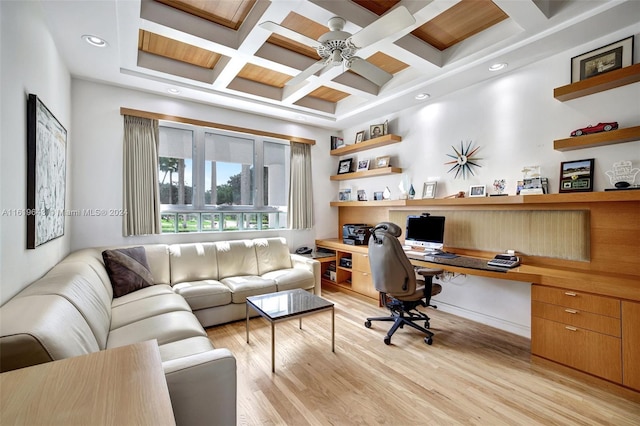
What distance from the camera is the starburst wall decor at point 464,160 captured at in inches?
130

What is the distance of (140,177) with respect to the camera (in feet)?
11.1

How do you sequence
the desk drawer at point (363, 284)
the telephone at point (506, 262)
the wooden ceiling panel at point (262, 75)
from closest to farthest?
the telephone at point (506, 262) < the wooden ceiling panel at point (262, 75) < the desk drawer at point (363, 284)

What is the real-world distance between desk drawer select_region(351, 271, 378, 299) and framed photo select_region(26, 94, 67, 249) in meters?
3.31

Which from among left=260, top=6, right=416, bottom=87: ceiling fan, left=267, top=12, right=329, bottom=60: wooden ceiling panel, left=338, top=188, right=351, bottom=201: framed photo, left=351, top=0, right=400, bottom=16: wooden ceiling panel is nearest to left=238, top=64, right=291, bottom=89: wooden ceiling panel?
left=267, top=12, right=329, bottom=60: wooden ceiling panel

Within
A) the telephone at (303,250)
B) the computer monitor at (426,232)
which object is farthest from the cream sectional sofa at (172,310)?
the computer monitor at (426,232)

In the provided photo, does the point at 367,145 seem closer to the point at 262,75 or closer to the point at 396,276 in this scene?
the point at 262,75

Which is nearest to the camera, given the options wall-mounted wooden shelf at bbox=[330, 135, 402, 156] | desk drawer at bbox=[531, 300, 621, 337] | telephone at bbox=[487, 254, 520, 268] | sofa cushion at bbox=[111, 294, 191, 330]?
desk drawer at bbox=[531, 300, 621, 337]

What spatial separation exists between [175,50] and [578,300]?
419 cm

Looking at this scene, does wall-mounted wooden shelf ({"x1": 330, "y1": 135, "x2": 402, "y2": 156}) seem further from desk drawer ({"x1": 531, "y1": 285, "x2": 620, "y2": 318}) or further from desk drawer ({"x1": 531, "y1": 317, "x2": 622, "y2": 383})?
desk drawer ({"x1": 531, "y1": 317, "x2": 622, "y2": 383})

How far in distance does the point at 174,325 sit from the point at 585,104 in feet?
12.5

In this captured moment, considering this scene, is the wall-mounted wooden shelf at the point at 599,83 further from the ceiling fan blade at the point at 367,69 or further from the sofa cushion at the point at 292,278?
the sofa cushion at the point at 292,278

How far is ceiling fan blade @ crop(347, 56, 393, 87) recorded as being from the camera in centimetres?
231

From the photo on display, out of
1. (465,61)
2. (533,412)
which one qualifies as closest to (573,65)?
(465,61)

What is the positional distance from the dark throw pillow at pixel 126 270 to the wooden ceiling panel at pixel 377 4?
3.14 meters
